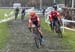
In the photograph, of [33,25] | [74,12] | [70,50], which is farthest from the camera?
[74,12]

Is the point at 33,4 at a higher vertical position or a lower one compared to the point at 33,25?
lower

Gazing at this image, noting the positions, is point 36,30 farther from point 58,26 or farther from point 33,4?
point 33,4

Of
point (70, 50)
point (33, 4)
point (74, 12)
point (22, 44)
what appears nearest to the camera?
point (70, 50)

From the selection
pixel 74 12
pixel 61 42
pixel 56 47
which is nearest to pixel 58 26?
pixel 61 42

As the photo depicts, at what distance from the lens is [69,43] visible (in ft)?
62.8

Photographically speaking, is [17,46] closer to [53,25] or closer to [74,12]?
[53,25]

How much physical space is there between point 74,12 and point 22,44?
15.9m

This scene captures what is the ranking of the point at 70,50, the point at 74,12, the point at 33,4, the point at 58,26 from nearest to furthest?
the point at 70,50 < the point at 58,26 < the point at 74,12 < the point at 33,4

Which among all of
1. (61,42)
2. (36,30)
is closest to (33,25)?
(36,30)

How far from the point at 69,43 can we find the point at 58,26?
217 cm

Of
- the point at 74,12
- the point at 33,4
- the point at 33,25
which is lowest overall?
the point at 33,4

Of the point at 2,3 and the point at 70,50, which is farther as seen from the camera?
the point at 2,3

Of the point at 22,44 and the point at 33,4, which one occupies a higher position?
the point at 22,44

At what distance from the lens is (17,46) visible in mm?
17969
